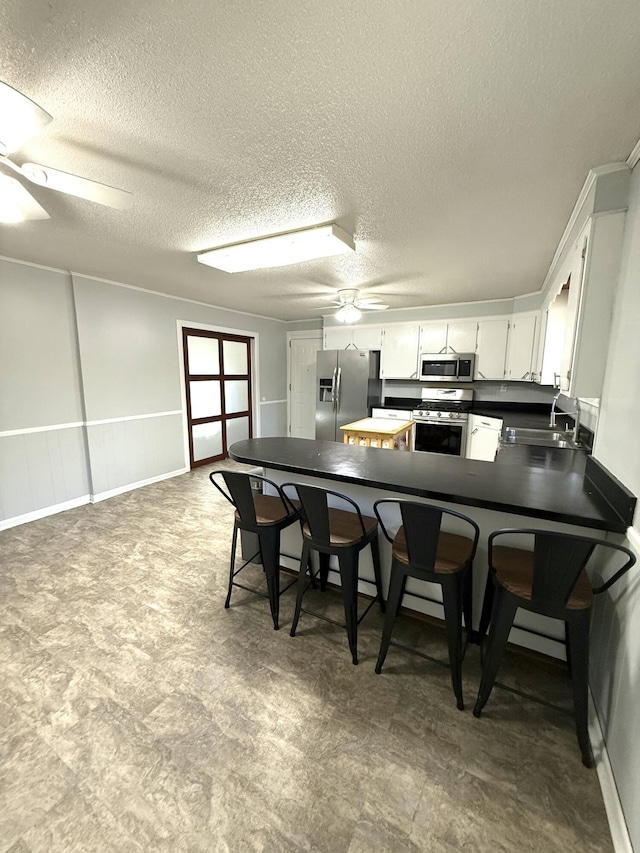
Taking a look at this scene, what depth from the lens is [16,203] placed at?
1581 mm

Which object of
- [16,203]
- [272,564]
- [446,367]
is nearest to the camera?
[16,203]

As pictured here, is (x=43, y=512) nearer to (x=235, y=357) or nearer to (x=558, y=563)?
(x=235, y=357)

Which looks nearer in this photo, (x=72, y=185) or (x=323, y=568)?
(x=72, y=185)

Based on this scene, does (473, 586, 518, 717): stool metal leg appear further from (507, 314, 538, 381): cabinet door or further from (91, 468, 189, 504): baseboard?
(91, 468, 189, 504): baseboard

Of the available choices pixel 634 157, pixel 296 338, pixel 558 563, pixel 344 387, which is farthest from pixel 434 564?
pixel 296 338

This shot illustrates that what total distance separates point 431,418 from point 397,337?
139cm

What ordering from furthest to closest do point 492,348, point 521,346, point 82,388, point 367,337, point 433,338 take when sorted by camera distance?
point 367,337, point 433,338, point 492,348, point 521,346, point 82,388

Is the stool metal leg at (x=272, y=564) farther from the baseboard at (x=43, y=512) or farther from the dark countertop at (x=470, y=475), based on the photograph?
the baseboard at (x=43, y=512)

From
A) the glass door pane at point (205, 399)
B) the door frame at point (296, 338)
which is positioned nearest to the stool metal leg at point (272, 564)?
the glass door pane at point (205, 399)

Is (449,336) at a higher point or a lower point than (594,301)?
higher

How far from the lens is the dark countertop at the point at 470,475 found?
1.37 m

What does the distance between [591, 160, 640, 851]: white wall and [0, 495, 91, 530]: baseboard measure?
4.42m

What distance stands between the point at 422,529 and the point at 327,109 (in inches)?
65.4

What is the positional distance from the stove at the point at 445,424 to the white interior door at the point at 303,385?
2129mm
